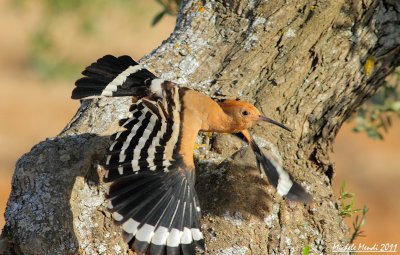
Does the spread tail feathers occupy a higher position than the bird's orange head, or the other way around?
the spread tail feathers

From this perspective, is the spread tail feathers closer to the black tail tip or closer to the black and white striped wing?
the black and white striped wing

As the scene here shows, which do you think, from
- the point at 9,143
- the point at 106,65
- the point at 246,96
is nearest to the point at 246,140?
the point at 246,96

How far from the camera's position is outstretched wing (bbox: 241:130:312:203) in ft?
10.5

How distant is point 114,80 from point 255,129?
1.98 feet

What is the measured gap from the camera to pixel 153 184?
332cm

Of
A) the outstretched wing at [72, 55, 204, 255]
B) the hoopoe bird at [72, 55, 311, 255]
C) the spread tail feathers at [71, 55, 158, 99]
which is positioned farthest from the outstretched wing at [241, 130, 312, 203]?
the spread tail feathers at [71, 55, 158, 99]

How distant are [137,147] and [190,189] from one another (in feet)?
0.84

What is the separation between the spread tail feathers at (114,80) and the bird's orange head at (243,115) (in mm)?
328

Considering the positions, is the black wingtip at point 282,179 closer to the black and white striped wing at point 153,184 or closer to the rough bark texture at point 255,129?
the rough bark texture at point 255,129

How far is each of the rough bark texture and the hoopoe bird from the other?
0.09m

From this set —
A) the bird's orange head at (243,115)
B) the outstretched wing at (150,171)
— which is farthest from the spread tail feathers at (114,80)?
the bird's orange head at (243,115)

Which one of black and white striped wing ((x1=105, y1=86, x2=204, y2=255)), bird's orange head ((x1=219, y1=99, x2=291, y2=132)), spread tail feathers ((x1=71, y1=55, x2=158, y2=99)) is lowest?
black and white striped wing ((x1=105, y1=86, x2=204, y2=255))

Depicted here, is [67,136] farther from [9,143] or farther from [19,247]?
[9,143]

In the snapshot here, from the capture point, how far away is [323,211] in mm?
3449
